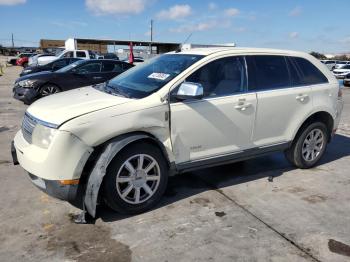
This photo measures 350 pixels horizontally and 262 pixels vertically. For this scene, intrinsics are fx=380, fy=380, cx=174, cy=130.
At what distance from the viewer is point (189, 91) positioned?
395 cm

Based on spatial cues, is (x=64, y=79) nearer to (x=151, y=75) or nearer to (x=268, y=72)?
(x=151, y=75)

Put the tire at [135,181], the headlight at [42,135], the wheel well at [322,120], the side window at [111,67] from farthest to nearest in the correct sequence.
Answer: the side window at [111,67]
the wheel well at [322,120]
the tire at [135,181]
the headlight at [42,135]

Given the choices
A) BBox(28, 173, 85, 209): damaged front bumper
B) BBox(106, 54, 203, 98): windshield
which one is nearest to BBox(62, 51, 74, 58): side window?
BBox(106, 54, 203, 98): windshield

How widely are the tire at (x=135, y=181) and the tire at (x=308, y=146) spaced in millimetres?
2235

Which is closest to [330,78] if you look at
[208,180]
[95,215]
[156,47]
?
[208,180]

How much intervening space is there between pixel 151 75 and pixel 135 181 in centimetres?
134

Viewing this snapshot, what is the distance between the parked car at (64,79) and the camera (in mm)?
11016

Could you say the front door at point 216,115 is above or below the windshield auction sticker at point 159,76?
below

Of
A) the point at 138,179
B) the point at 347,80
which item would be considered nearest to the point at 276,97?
the point at 138,179

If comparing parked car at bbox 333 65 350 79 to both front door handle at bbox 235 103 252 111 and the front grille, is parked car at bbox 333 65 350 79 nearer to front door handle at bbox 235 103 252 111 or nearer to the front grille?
front door handle at bbox 235 103 252 111

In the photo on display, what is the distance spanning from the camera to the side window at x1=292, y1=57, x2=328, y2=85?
534cm

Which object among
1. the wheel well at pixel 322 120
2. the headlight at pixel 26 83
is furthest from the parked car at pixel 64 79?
the wheel well at pixel 322 120

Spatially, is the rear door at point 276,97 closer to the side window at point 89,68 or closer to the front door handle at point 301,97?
the front door handle at point 301,97

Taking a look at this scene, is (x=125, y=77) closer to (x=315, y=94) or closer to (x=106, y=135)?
(x=106, y=135)
